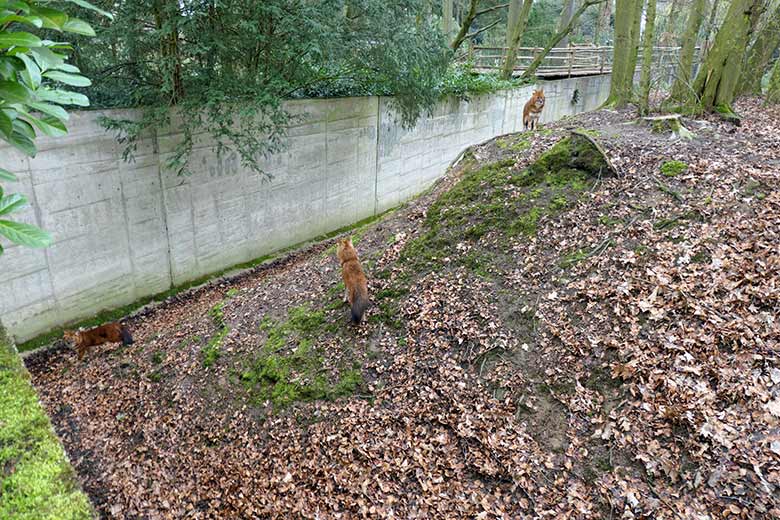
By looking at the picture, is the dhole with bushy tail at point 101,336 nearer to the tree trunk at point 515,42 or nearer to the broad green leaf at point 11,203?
the broad green leaf at point 11,203

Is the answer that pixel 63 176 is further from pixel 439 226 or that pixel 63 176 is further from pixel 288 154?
pixel 439 226

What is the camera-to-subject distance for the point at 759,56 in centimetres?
1196

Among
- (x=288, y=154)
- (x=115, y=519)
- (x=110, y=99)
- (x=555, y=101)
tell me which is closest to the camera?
(x=115, y=519)

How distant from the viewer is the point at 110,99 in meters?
6.26

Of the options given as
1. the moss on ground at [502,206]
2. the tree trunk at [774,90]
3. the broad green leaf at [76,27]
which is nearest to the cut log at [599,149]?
the moss on ground at [502,206]

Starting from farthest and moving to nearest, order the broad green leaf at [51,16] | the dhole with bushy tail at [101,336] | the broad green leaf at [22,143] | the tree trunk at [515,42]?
the tree trunk at [515,42], the dhole with bushy tail at [101,336], the broad green leaf at [22,143], the broad green leaf at [51,16]

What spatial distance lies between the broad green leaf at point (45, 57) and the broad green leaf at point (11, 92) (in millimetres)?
117

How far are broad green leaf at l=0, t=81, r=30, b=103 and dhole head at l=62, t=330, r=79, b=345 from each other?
183 inches

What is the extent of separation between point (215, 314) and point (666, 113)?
687 centimetres

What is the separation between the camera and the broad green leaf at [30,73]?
1.56m

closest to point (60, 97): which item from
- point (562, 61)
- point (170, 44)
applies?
point (170, 44)

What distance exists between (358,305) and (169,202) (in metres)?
4.15

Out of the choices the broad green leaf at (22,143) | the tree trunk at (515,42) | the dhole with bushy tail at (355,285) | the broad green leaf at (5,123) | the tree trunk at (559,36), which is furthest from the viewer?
the tree trunk at (515,42)

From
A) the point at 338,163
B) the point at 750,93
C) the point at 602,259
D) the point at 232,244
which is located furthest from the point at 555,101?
the point at 602,259
